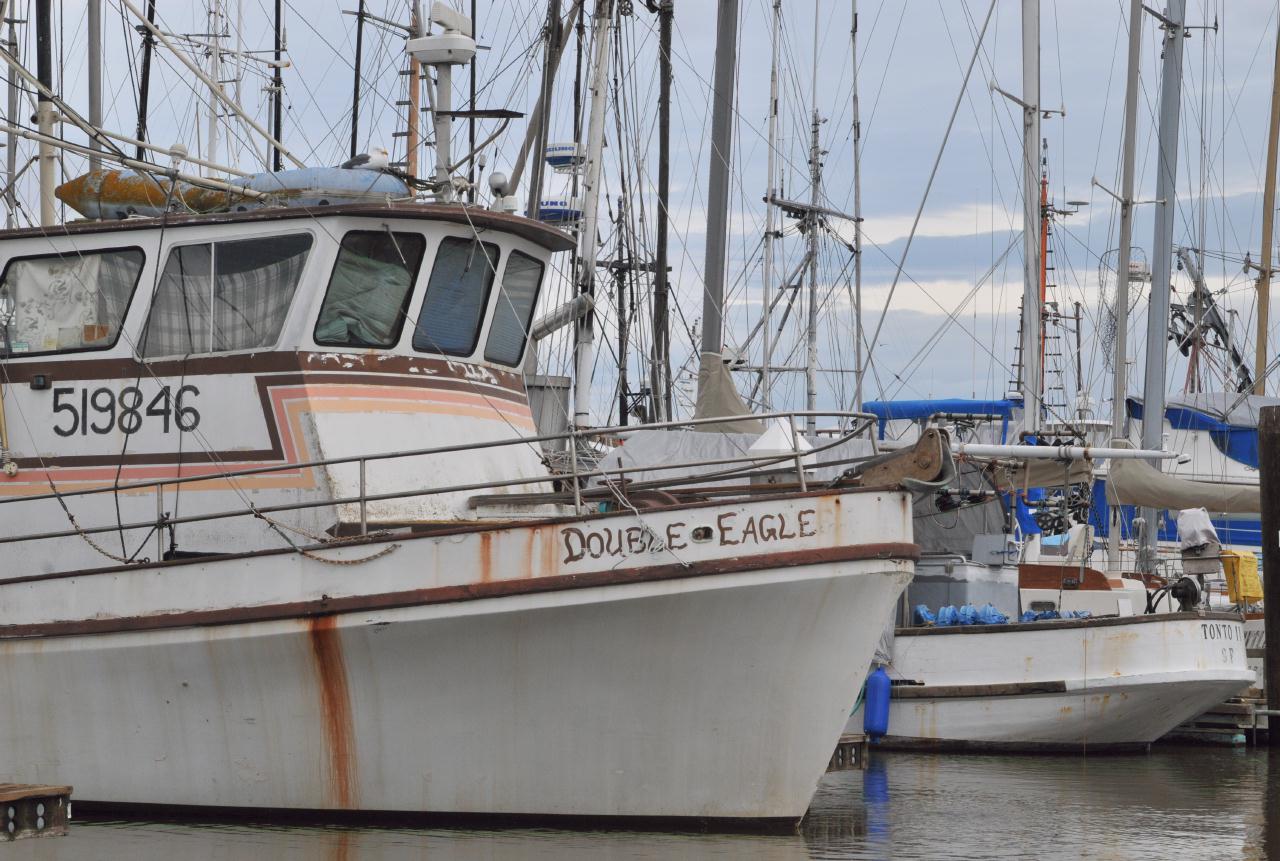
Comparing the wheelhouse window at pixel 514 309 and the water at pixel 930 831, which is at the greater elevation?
the wheelhouse window at pixel 514 309

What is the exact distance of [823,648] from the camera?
35.2ft

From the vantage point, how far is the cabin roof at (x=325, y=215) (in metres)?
11.8

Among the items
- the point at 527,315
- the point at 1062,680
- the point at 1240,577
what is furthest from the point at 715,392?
the point at 1240,577

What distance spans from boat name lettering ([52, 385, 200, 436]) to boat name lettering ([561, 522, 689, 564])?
3.21 meters

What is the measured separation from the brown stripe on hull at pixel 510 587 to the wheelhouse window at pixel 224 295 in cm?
207

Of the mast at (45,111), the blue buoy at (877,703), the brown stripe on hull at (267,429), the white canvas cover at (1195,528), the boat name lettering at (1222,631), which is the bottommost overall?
the blue buoy at (877,703)

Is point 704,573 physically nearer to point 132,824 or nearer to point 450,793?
point 450,793

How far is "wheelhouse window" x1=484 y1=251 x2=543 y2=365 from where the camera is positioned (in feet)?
41.6

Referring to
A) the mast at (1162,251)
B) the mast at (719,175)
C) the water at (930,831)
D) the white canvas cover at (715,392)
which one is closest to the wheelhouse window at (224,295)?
the water at (930,831)

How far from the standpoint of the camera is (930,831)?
40.3ft

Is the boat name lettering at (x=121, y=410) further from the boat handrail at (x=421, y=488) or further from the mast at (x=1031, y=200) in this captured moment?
the mast at (x=1031, y=200)

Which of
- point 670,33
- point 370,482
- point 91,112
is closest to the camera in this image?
point 370,482

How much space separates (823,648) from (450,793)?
2640 millimetres

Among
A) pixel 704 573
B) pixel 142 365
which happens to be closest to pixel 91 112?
pixel 142 365
